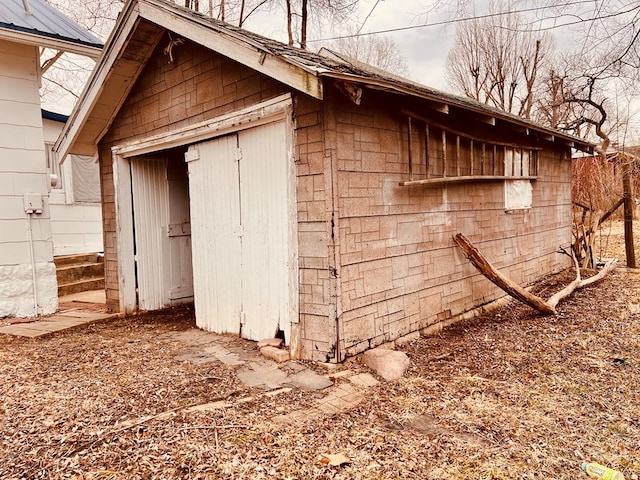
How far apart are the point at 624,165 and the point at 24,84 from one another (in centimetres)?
1205

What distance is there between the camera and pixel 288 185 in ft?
13.8

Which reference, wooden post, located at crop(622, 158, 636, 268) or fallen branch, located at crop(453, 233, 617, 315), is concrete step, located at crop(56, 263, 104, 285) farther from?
wooden post, located at crop(622, 158, 636, 268)

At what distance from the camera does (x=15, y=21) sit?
6117mm

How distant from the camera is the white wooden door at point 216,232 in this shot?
5043 millimetres

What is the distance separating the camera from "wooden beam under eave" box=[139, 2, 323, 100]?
3527 mm

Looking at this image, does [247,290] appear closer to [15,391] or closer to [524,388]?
[15,391]

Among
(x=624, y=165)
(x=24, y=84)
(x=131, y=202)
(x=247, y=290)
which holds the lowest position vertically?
(x=247, y=290)

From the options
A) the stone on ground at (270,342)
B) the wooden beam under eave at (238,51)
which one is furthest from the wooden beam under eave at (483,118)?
the stone on ground at (270,342)

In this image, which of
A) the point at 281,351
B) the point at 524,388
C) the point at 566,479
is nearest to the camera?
the point at 566,479

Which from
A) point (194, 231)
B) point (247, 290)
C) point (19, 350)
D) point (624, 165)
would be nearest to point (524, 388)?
point (247, 290)

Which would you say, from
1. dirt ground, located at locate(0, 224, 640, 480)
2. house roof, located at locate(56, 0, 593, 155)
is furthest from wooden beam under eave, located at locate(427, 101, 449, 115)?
dirt ground, located at locate(0, 224, 640, 480)

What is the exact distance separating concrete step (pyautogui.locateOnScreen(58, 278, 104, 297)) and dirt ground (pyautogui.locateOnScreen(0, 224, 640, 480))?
373 cm

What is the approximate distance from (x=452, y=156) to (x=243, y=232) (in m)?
2.72

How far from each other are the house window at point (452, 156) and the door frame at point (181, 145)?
1337 millimetres
